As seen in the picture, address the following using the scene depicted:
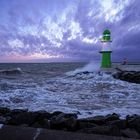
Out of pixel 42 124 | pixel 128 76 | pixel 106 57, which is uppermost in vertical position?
pixel 106 57

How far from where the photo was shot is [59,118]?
4566 mm

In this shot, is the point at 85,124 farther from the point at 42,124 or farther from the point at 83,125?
the point at 42,124

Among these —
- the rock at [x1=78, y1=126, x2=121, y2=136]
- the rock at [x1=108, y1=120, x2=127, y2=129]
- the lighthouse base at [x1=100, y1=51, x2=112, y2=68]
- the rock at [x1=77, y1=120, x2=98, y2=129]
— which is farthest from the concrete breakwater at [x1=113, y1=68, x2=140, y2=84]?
the rock at [x1=78, y1=126, x2=121, y2=136]

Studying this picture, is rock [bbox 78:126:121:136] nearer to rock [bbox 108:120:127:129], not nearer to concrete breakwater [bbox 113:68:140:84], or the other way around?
rock [bbox 108:120:127:129]

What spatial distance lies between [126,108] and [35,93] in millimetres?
3398

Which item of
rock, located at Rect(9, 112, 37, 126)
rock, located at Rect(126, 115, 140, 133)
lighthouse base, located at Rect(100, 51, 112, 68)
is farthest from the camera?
lighthouse base, located at Rect(100, 51, 112, 68)

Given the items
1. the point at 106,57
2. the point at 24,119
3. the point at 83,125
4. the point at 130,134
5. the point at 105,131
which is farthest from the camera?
the point at 106,57

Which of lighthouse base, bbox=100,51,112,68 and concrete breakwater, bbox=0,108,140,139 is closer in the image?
concrete breakwater, bbox=0,108,140,139

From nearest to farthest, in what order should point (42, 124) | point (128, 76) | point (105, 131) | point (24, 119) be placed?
→ point (105, 131) < point (42, 124) < point (24, 119) < point (128, 76)

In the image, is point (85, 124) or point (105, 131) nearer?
point (105, 131)

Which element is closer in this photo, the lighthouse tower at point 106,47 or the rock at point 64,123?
the rock at point 64,123

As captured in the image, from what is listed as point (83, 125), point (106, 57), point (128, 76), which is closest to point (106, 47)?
point (106, 57)

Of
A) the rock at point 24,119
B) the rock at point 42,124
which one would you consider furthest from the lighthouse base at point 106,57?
the rock at point 42,124

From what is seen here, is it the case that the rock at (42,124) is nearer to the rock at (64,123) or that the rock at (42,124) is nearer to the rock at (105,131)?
the rock at (64,123)
